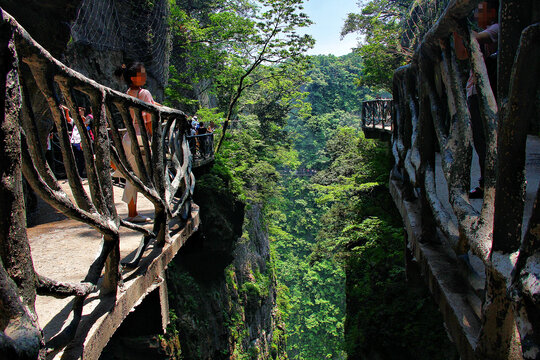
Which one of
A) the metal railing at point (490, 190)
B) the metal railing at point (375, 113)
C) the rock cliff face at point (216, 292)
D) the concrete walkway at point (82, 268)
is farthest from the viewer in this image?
the metal railing at point (375, 113)

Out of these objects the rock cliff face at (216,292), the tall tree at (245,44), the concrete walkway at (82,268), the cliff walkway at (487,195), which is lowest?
the rock cliff face at (216,292)

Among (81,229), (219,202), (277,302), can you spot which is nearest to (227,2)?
(219,202)

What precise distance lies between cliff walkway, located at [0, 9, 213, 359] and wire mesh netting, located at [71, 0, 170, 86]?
27.1 ft

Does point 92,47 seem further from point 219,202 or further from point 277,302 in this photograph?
point 277,302

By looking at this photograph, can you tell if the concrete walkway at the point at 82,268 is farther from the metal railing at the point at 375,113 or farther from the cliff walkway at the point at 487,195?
the metal railing at the point at 375,113

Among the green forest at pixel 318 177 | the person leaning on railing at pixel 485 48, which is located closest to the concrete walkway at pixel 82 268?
the person leaning on railing at pixel 485 48

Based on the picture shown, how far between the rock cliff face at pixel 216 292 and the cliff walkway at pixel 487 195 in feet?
12.2

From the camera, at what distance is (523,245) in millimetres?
1108

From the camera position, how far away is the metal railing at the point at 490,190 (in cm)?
111

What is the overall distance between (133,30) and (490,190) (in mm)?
13983

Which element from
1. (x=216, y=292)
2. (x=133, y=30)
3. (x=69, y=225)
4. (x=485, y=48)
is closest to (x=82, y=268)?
(x=69, y=225)

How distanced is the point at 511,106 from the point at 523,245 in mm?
461

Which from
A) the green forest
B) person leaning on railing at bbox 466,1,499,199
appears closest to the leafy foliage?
the green forest

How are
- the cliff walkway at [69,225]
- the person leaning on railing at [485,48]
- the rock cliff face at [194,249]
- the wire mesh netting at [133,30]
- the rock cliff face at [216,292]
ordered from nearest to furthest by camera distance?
the cliff walkway at [69,225]
the person leaning on railing at [485,48]
the rock cliff face at [216,292]
the rock cliff face at [194,249]
the wire mesh netting at [133,30]
